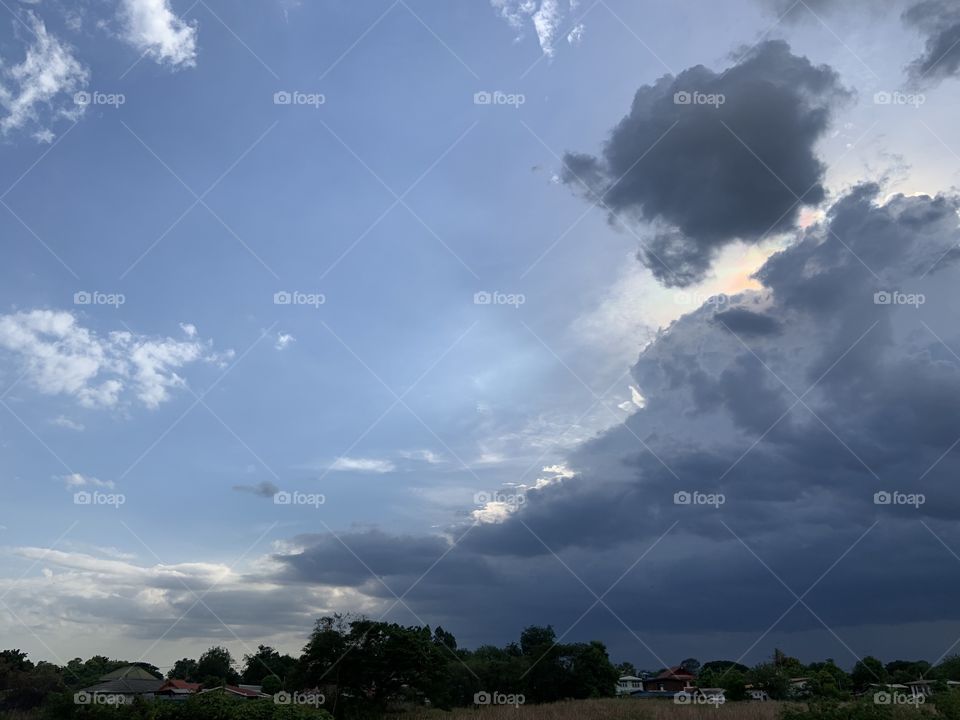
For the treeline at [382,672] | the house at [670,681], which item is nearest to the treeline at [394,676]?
the treeline at [382,672]

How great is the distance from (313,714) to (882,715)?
56.1ft

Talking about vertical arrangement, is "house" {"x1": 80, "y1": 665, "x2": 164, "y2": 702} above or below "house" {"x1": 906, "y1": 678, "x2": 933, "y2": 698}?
below

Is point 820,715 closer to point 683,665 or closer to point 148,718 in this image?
point 148,718

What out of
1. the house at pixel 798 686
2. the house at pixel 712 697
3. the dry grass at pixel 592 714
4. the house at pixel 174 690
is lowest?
the house at pixel 174 690

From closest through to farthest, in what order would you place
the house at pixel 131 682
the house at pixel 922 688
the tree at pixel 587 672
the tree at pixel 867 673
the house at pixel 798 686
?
the house at pixel 922 688, the tree at pixel 587 672, the house at pixel 131 682, the house at pixel 798 686, the tree at pixel 867 673

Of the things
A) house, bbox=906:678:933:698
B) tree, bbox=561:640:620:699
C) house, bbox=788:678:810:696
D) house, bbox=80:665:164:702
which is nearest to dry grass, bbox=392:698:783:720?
house, bbox=906:678:933:698

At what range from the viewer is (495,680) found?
5028cm

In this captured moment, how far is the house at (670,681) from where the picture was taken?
95.1 m

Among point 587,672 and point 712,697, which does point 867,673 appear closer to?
point 712,697

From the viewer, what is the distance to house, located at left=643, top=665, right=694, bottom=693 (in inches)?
3743

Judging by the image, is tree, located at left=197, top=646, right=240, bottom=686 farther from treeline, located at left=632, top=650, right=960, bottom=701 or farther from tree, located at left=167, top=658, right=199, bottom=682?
treeline, located at left=632, top=650, right=960, bottom=701

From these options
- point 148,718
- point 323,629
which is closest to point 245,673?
Answer: point 323,629

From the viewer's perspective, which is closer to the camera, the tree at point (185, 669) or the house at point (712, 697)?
the house at point (712, 697)

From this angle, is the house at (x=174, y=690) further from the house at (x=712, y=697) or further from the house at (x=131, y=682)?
the house at (x=712, y=697)
